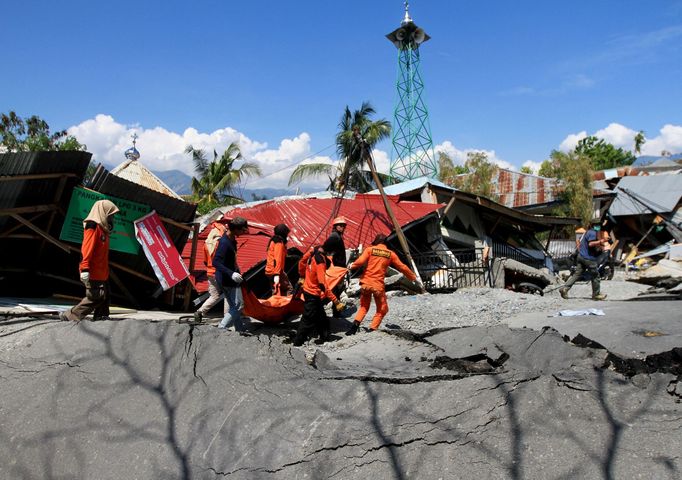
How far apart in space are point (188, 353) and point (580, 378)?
318 cm

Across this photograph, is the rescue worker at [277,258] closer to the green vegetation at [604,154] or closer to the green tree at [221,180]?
the green tree at [221,180]

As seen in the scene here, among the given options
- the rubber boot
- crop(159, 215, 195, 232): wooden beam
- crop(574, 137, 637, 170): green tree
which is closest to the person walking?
the rubber boot

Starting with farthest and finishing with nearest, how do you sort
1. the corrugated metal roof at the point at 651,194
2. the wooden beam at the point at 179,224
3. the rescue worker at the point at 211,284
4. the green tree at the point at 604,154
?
the green tree at the point at 604,154 → the corrugated metal roof at the point at 651,194 → the wooden beam at the point at 179,224 → the rescue worker at the point at 211,284

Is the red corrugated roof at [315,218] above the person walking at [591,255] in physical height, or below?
above

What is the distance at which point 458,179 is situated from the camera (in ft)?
111

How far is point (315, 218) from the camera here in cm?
→ 1391

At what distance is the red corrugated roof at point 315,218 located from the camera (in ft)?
39.0

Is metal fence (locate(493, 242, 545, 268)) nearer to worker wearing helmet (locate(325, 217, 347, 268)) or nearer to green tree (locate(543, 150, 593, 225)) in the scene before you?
green tree (locate(543, 150, 593, 225))

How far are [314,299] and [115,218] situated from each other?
3.97m

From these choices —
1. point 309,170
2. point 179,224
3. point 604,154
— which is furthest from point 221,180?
point 604,154

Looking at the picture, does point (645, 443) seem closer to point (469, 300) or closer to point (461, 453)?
point (461, 453)

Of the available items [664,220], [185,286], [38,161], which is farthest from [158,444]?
[664,220]

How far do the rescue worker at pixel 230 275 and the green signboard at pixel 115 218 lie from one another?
8.94ft

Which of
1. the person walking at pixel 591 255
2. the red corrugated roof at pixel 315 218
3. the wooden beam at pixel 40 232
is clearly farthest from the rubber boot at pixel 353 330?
the person walking at pixel 591 255
